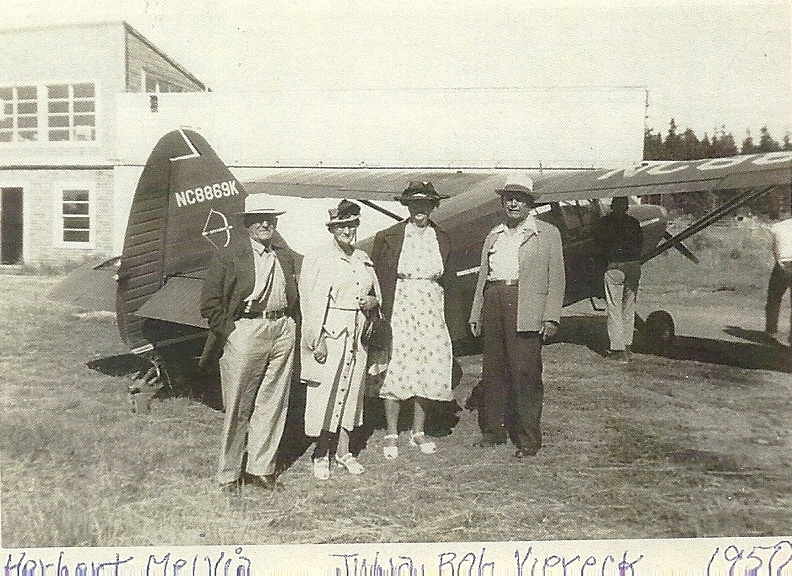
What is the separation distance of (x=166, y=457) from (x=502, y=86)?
2.77m

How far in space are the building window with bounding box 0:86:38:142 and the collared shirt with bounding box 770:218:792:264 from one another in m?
4.35

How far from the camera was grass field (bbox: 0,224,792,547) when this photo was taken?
9.33ft

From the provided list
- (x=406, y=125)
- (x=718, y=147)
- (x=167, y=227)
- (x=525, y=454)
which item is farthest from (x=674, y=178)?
(x=167, y=227)

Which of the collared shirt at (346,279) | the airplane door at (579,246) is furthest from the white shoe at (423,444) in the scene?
the airplane door at (579,246)

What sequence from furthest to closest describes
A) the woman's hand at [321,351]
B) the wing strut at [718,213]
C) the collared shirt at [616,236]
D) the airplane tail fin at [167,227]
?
the collared shirt at [616,236] → the wing strut at [718,213] → the airplane tail fin at [167,227] → the woman's hand at [321,351]

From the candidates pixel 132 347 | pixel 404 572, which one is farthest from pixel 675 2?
pixel 132 347

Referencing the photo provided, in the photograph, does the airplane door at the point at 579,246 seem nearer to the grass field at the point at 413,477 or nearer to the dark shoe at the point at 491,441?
the grass field at the point at 413,477

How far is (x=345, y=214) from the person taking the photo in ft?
8.87

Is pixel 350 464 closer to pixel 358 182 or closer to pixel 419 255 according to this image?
pixel 419 255

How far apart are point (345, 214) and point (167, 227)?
1146mm

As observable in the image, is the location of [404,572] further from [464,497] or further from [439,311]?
[439,311]

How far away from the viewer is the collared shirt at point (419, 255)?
2.92 m

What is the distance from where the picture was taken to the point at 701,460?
9.92ft

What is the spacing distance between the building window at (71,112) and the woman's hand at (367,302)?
2.20 metres
